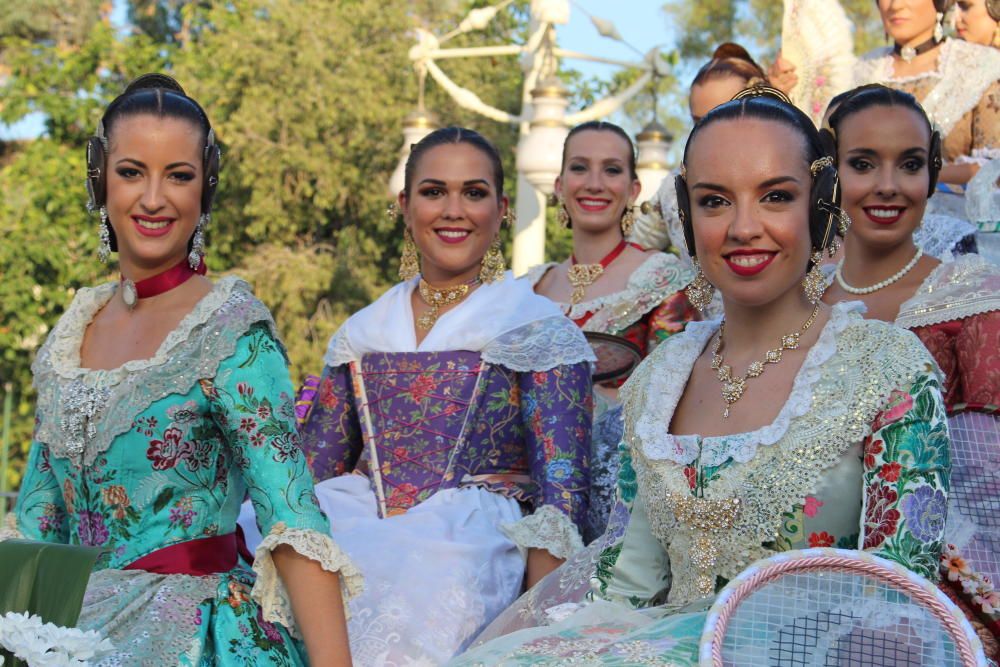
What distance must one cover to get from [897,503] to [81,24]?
21451 millimetres

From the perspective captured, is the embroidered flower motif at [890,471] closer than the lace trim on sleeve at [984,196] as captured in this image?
Yes

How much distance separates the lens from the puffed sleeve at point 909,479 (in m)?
2.77

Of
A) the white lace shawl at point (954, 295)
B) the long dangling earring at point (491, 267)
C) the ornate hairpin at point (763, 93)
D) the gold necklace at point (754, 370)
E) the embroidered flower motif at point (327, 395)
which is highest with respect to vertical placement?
the ornate hairpin at point (763, 93)

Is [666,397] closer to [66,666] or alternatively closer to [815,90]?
[66,666]

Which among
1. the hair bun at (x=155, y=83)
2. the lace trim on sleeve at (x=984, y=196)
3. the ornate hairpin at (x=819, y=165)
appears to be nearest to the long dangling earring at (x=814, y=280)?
the ornate hairpin at (x=819, y=165)

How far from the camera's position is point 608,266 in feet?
19.3

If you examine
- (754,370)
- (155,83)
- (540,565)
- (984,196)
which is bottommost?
(540,565)

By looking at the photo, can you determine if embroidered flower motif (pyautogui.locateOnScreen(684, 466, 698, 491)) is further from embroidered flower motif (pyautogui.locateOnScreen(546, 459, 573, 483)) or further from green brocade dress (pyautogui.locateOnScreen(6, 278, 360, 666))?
embroidered flower motif (pyautogui.locateOnScreen(546, 459, 573, 483))

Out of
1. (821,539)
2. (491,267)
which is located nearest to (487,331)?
(491,267)

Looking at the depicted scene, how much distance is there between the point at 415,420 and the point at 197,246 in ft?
3.92

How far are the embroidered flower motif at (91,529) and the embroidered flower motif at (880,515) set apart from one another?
1.64 m

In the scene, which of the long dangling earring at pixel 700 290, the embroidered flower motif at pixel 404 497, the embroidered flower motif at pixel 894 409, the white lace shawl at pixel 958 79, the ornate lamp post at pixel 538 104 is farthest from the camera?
the ornate lamp post at pixel 538 104

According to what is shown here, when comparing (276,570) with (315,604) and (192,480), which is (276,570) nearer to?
(315,604)

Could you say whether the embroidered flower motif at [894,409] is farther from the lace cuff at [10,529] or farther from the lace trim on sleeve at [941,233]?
the lace trim on sleeve at [941,233]
